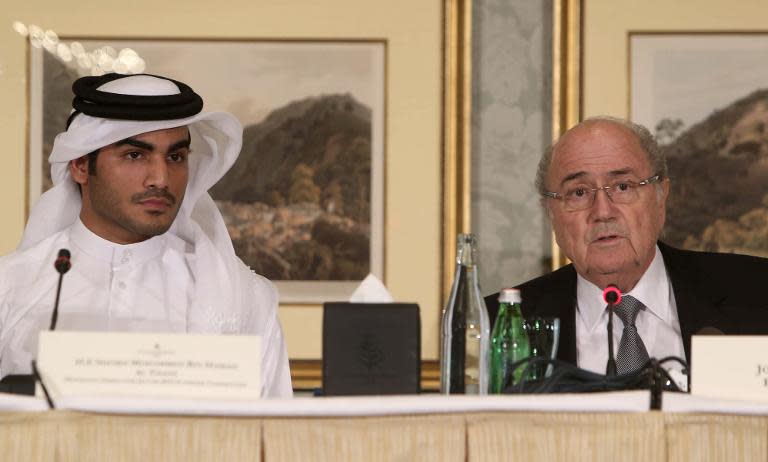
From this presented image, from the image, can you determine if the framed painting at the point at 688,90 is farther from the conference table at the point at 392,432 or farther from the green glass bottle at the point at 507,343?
the conference table at the point at 392,432

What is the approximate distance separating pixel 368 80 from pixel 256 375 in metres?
2.02

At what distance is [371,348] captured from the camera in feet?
5.56

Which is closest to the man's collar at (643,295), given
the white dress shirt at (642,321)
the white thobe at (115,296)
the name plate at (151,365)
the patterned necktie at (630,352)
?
the white dress shirt at (642,321)

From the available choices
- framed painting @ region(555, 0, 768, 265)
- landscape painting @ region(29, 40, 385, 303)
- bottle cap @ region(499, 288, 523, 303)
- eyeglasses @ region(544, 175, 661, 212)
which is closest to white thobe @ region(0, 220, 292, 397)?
landscape painting @ region(29, 40, 385, 303)

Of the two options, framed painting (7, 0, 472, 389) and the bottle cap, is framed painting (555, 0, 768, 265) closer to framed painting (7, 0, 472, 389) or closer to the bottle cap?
framed painting (7, 0, 472, 389)

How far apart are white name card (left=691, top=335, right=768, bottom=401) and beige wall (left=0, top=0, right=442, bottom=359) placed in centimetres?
182

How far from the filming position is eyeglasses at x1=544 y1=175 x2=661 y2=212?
2672mm

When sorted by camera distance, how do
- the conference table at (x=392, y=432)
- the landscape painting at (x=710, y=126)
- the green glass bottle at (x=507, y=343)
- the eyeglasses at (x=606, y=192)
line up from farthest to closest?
the landscape painting at (x=710, y=126) → the eyeglasses at (x=606, y=192) → the green glass bottle at (x=507, y=343) → the conference table at (x=392, y=432)

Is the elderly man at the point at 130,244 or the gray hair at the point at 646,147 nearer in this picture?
the elderly man at the point at 130,244

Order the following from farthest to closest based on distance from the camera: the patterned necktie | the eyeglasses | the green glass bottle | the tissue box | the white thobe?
1. the eyeglasses
2. the white thobe
3. the patterned necktie
4. the green glass bottle
5. the tissue box

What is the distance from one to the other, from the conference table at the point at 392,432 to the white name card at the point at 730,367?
0.05m

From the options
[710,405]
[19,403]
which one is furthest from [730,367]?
[19,403]

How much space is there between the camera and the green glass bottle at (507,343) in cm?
184

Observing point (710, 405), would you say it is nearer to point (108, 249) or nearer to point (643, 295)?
point (643, 295)
